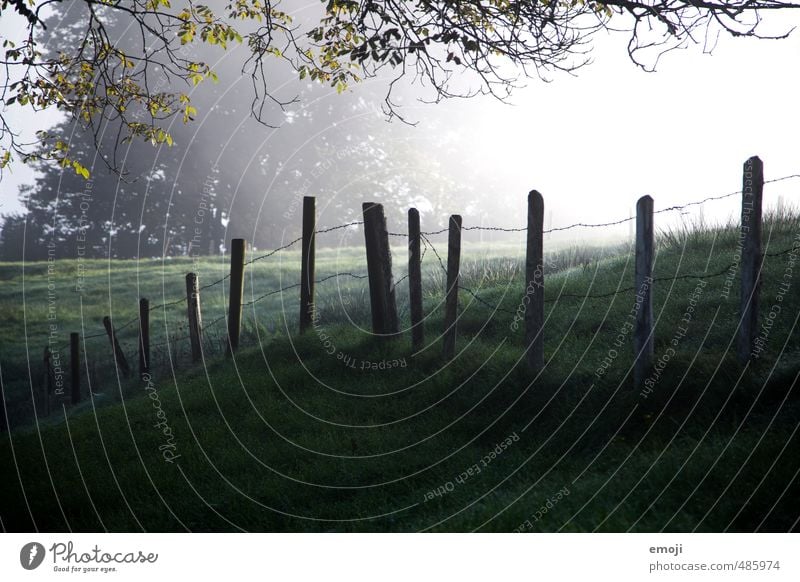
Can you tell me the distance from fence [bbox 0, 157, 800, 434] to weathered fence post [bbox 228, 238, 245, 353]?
17 mm

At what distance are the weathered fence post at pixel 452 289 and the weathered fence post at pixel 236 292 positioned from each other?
3.99m

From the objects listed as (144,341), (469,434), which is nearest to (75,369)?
(144,341)

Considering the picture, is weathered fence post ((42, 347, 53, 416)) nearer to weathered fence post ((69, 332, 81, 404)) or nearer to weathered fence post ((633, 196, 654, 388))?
weathered fence post ((69, 332, 81, 404))

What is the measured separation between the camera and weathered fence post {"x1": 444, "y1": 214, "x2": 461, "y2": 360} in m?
9.23

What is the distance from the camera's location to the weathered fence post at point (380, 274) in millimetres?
10078

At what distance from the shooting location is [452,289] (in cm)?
943

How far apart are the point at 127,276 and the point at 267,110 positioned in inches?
588

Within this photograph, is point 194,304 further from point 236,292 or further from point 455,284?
point 455,284

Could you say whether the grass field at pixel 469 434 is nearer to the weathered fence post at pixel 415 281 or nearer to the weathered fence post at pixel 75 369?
the weathered fence post at pixel 415 281

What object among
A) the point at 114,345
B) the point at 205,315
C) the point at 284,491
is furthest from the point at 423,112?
the point at 284,491

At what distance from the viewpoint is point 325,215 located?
3694cm

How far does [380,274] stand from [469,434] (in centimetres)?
336

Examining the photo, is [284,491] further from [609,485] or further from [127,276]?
[127,276]

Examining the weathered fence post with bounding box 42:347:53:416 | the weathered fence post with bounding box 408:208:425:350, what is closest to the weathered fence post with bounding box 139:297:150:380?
the weathered fence post with bounding box 42:347:53:416
